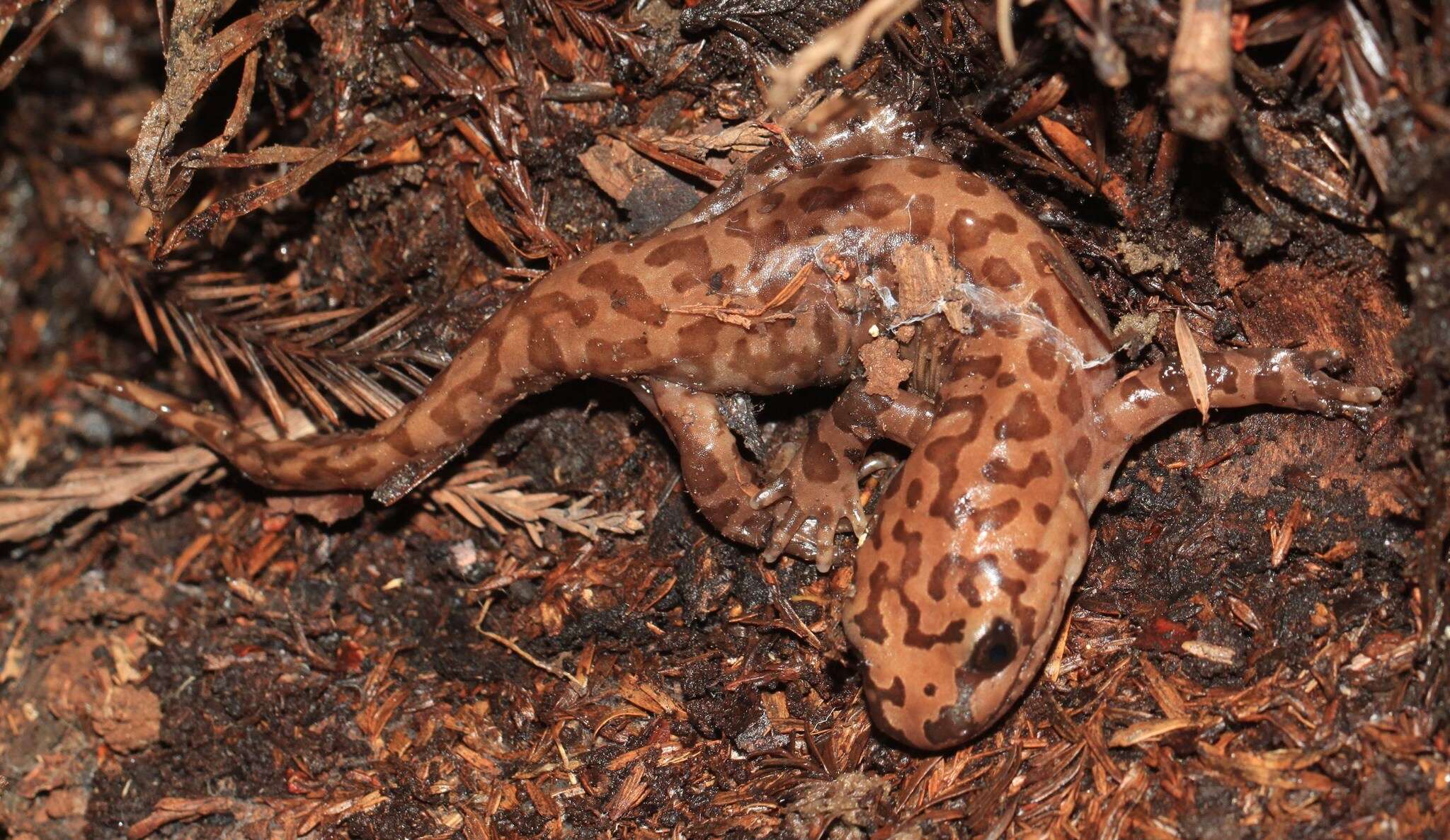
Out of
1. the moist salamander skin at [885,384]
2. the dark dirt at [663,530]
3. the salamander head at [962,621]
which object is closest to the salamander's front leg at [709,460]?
the moist salamander skin at [885,384]

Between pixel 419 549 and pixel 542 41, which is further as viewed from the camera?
A: pixel 419 549

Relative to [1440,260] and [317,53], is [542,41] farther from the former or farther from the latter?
[1440,260]

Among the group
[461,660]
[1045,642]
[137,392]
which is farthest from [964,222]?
[137,392]

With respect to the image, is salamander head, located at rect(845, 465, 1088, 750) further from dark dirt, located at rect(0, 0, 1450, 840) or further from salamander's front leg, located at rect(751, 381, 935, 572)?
salamander's front leg, located at rect(751, 381, 935, 572)

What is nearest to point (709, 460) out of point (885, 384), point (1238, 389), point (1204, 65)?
point (885, 384)

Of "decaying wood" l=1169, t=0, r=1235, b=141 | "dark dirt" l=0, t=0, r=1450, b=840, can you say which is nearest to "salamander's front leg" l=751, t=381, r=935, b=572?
"dark dirt" l=0, t=0, r=1450, b=840

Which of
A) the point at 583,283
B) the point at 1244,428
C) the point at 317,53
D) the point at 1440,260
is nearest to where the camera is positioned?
the point at 1440,260
